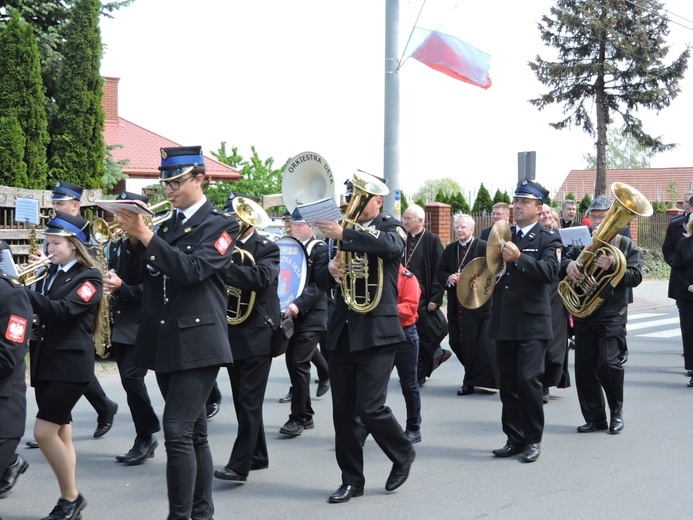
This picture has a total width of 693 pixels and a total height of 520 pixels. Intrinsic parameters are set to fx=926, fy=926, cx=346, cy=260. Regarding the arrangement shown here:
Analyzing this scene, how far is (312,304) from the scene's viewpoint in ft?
26.5

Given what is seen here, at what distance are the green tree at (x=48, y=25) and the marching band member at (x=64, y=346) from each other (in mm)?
10619

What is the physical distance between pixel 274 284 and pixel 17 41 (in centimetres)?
961

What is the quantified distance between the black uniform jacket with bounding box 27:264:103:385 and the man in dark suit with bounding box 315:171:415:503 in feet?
4.90

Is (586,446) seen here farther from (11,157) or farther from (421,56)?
(11,157)

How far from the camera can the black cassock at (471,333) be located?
9719mm

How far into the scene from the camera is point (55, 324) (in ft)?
18.0

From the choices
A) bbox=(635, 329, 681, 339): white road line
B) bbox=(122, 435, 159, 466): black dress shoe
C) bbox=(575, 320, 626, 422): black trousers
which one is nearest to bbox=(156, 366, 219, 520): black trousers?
bbox=(122, 435, 159, 466): black dress shoe

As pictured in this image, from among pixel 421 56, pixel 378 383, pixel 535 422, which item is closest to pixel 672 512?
pixel 535 422

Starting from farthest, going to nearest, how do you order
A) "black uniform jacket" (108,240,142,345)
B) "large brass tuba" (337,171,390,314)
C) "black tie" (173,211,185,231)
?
"black uniform jacket" (108,240,142,345) → "large brass tuba" (337,171,390,314) → "black tie" (173,211,185,231)

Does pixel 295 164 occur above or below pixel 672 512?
above

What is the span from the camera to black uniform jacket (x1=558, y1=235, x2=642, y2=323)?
7727 millimetres

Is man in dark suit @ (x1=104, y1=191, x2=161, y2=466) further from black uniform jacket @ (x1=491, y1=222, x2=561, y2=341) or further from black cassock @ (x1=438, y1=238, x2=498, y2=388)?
black cassock @ (x1=438, y1=238, x2=498, y2=388)

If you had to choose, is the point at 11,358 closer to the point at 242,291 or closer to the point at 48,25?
the point at 242,291

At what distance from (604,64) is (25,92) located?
86.3ft
